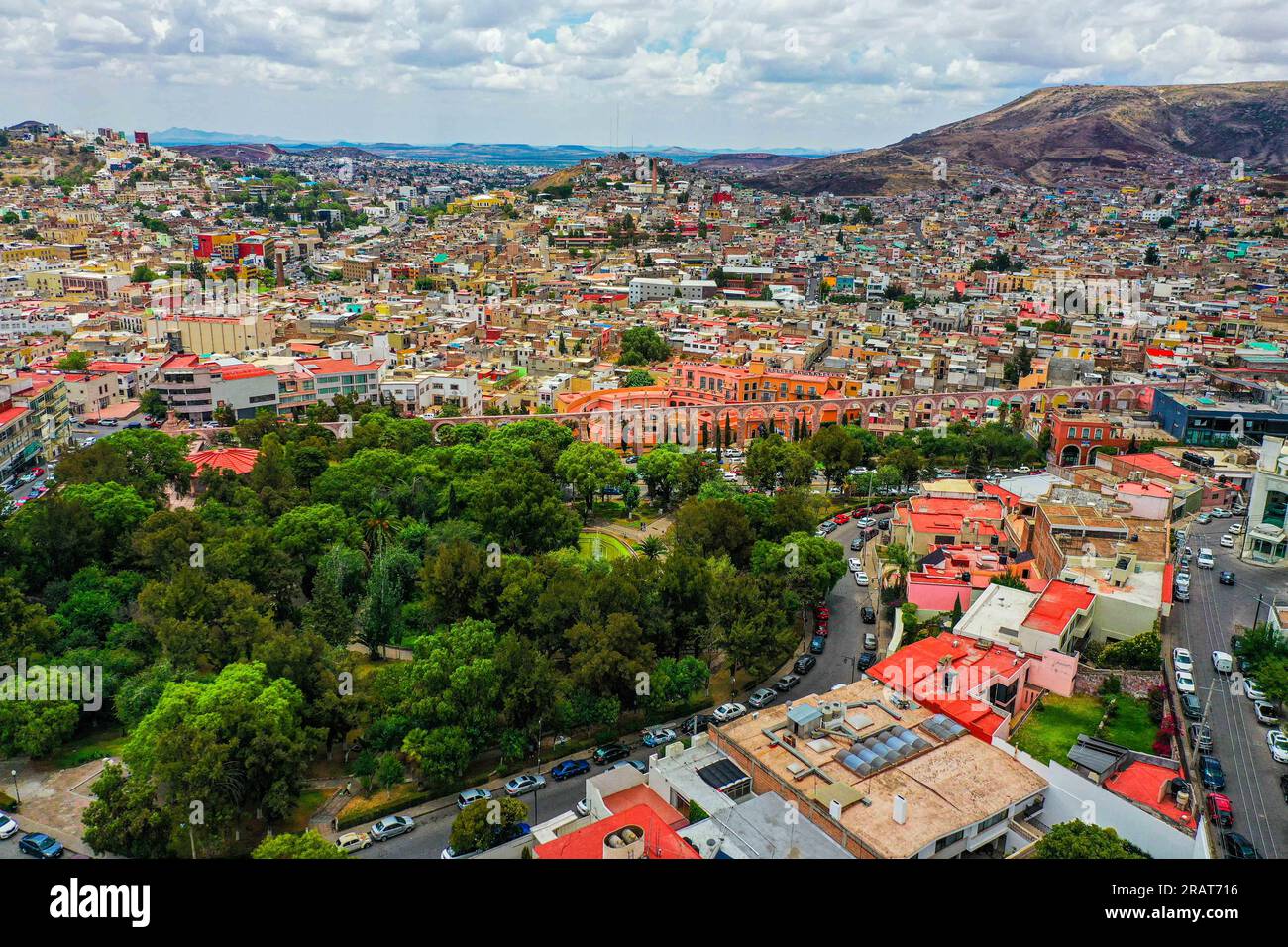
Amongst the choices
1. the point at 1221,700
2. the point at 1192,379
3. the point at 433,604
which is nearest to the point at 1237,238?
the point at 1192,379

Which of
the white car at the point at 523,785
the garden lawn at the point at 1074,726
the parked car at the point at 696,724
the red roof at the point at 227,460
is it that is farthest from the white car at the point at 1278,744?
the red roof at the point at 227,460

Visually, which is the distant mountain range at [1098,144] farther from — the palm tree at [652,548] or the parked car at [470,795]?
the parked car at [470,795]

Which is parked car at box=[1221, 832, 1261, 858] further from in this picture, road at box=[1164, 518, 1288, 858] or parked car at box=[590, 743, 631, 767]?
parked car at box=[590, 743, 631, 767]

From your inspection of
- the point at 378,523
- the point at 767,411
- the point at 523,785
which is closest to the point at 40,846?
the point at 523,785

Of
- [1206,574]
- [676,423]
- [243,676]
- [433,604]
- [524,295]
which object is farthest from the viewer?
[524,295]

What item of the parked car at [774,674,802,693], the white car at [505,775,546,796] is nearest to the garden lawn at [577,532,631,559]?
the parked car at [774,674,802,693]

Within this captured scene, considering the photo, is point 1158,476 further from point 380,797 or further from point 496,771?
point 380,797
